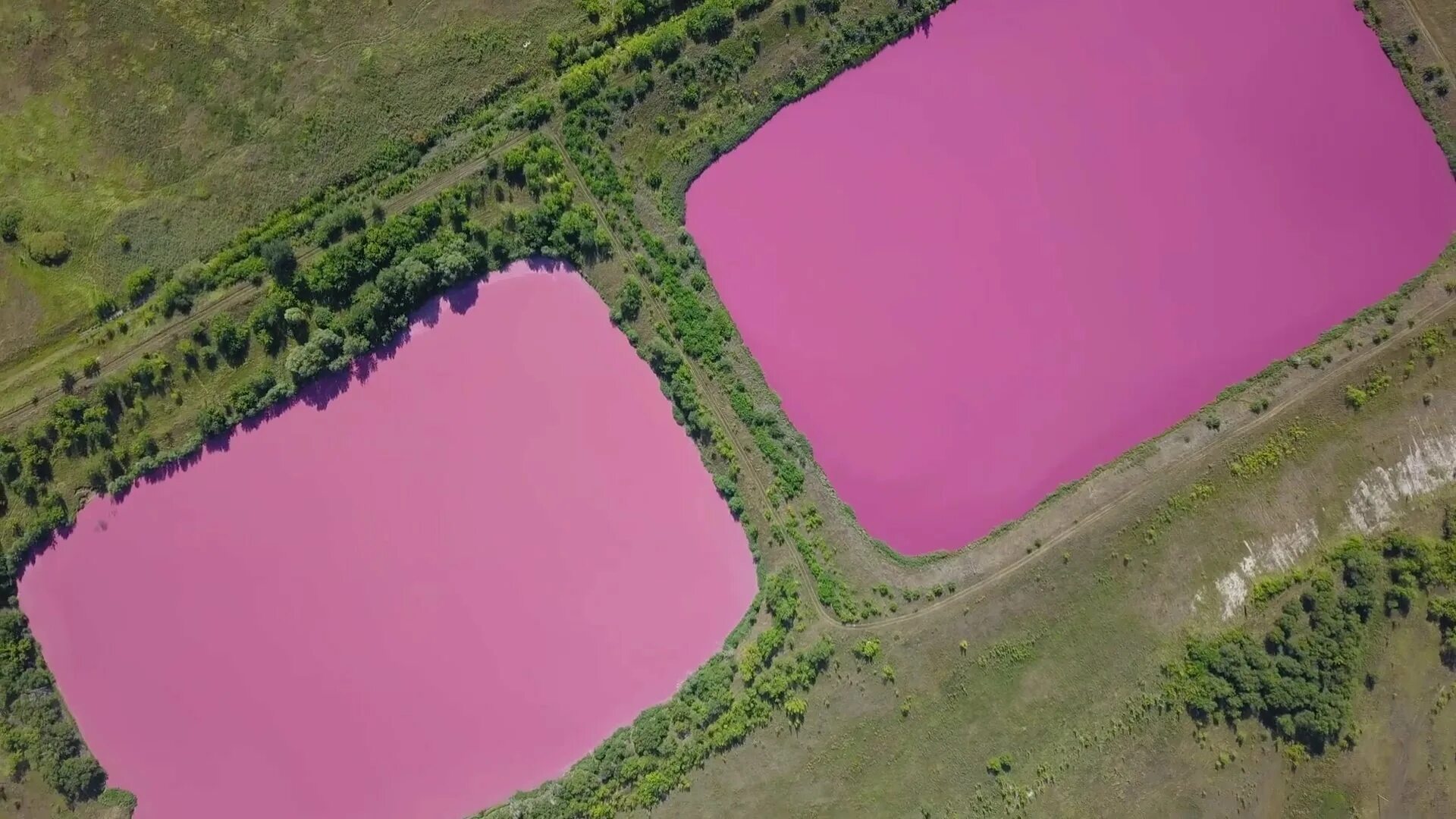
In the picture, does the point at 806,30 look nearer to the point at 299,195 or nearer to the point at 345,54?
the point at 345,54

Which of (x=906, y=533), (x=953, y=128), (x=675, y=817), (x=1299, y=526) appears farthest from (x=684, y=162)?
(x=1299, y=526)

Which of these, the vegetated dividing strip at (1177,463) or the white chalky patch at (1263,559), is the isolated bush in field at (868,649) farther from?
the white chalky patch at (1263,559)

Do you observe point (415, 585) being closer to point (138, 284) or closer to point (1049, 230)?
point (138, 284)

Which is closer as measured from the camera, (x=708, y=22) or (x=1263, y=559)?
(x=1263, y=559)

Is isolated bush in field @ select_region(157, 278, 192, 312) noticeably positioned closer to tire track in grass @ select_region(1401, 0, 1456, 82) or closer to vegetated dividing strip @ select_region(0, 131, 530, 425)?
vegetated dividing strip @ select_region(0, 131, 530, 425)

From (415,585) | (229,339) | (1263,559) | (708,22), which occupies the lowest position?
(1263,559)

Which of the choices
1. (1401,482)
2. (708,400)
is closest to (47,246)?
(708,400)

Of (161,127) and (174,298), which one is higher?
(161,127)
